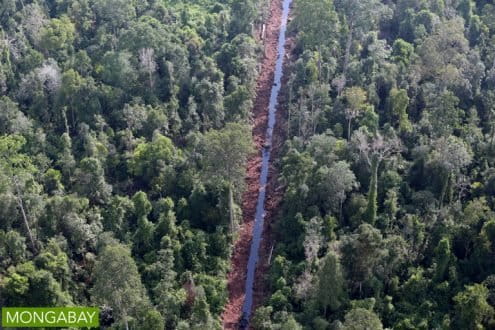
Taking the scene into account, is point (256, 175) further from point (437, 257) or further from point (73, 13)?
point (73, 13)

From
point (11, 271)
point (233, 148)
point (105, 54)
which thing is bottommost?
point (11, 271)

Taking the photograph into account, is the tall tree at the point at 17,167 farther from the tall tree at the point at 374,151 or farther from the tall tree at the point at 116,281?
the tall tree at the point at 374,151

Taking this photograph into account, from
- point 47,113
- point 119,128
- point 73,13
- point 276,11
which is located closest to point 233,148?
point 119,128

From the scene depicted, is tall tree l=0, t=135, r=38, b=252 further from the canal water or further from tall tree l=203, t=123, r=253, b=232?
the canal water

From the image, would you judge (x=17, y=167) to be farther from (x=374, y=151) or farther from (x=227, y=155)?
(x=374, y=151)

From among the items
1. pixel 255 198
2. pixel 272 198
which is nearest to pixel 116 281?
pixel 255 198

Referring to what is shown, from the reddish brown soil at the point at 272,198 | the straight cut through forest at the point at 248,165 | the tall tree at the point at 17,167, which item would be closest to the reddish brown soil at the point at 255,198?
the reddish brown soil at the point at 272,198

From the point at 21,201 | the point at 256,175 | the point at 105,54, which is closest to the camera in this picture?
the point at 21,201

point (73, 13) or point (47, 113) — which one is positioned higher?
point (73, 13)
